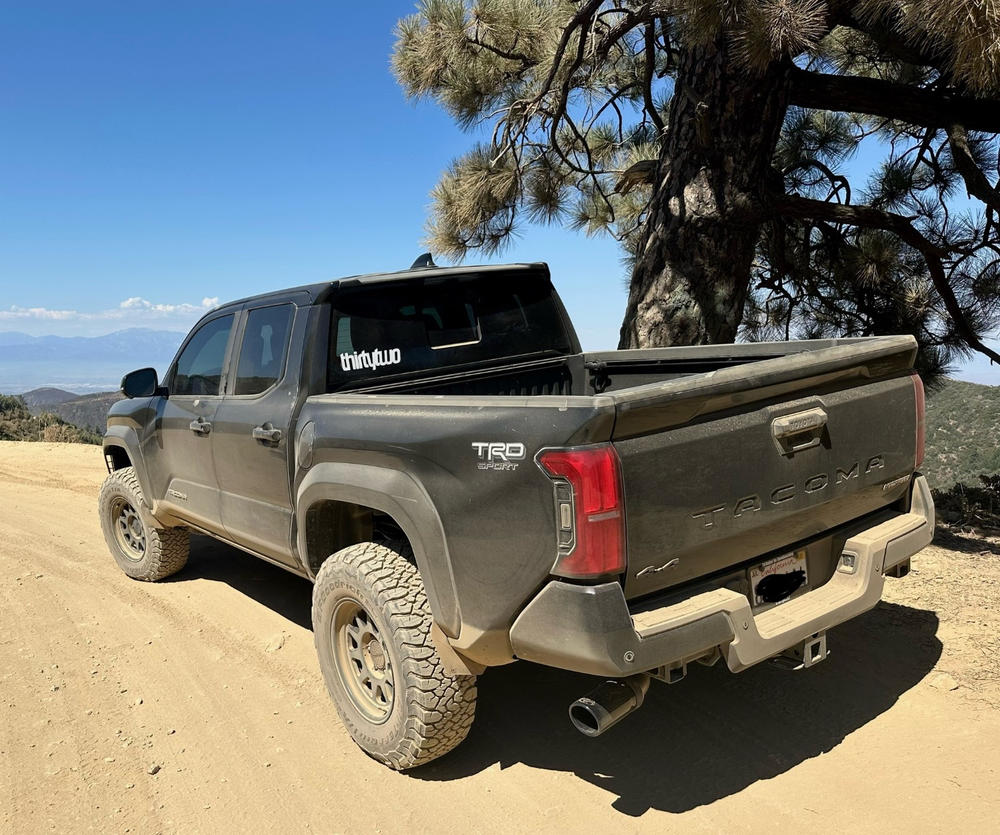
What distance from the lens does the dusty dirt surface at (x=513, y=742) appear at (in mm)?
2857

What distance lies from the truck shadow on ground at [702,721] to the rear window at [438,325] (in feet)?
5.36

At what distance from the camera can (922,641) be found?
4.04 m

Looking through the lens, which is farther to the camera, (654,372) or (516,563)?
(654,372)

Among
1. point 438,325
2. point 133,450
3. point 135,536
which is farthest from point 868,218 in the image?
point 135,536

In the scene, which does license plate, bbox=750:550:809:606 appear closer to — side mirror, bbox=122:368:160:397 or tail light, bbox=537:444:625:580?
tail light, bbox=537:444:625:580

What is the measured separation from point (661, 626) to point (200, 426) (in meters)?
3.03

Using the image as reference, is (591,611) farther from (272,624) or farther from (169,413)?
(169,413)

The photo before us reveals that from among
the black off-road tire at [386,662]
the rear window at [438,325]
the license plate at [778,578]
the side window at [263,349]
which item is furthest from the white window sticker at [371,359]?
the license plate at [778,578]

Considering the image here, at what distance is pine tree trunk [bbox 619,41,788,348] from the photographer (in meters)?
6.31

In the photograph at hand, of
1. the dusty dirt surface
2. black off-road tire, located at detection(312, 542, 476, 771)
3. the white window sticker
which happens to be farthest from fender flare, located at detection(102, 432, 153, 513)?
black off-road tire, located at detection(312, 542, 476, 771)

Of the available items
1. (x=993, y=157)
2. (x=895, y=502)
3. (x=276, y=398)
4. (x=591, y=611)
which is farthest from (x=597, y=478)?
(x=993, y=157)

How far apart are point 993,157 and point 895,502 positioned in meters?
5.17

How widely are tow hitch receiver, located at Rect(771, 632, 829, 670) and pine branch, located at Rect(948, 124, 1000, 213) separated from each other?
14.8 ft

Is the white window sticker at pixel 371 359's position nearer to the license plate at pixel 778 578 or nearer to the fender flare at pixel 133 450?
the license plate at pixel 778 578
